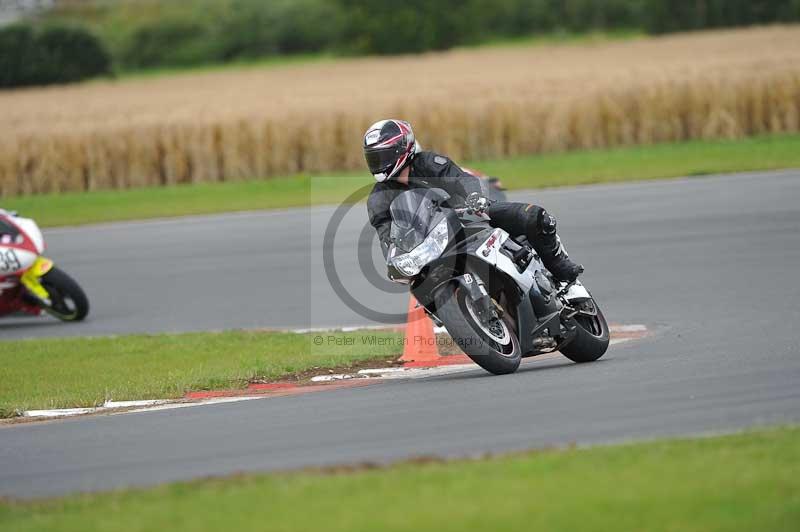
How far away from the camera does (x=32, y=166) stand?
2916cm

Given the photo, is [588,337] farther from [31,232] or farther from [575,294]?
[31,232]

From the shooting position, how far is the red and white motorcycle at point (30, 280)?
1543cm

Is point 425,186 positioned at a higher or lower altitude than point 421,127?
higher

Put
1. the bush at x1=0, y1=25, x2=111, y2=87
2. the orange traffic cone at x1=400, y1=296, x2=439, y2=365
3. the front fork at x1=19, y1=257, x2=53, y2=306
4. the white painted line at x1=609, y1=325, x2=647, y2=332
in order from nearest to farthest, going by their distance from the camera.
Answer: the orange traffic cone at x1=400, y1=296, x2=439, y2=365, the white painted line at x1=609, y1=325, x2=647, y2=332, the front fork at x1=19, y1=257, x2=53, y2=306, the bush at x1=0, y1=25, x2=111, y2=87

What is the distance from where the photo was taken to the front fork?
1558 cm

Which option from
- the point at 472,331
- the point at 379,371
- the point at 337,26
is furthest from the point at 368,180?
the point at 337,26

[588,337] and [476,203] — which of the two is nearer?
[476,203]

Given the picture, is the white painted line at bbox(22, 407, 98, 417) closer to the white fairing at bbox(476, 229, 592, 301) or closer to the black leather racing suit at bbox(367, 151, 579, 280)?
the black leather racing suit at bbox(367, 151, 579, 280)

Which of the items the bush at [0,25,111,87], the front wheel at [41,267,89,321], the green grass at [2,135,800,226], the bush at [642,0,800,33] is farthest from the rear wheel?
the bush at [642,0,800,33]

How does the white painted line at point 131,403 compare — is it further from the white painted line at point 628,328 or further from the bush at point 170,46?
the bush at point 170,46

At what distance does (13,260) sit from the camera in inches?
605

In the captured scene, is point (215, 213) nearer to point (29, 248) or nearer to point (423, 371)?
point (29, 248)

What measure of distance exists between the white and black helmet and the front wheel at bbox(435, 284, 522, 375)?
964 millimetres

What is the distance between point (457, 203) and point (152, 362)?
438 cm
